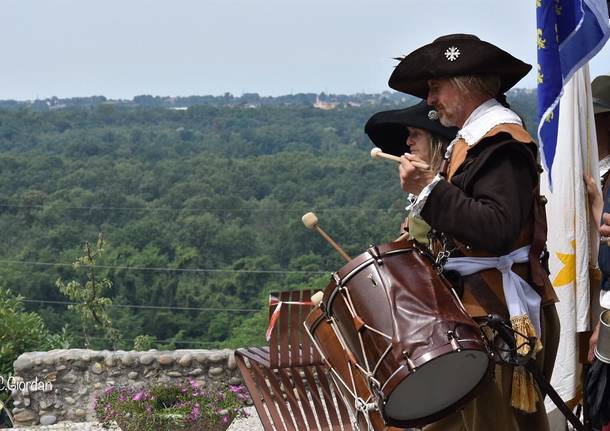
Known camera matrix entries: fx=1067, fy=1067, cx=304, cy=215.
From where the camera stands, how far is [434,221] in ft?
9.35

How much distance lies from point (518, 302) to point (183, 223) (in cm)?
3685

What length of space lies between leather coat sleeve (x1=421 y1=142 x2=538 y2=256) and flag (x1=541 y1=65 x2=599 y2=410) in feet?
3.51

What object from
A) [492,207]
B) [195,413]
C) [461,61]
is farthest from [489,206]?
[195,413]

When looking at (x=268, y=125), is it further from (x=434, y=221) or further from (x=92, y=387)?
(x=434, y=221)

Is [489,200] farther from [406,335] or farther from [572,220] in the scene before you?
[572,220]

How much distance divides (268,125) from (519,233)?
225 feet

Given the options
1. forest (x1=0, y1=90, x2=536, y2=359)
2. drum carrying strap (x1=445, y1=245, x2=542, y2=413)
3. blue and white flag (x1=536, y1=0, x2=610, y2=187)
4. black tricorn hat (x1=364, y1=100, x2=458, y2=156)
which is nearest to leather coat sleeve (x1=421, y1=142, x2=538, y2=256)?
drum carrying strap (x1=445, y1=245, x2=542, y2=413)

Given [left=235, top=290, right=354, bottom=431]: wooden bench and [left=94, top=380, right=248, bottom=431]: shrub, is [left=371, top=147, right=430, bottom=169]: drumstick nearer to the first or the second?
[left=235, top=290, right=354, bottom=431]: wooden bench

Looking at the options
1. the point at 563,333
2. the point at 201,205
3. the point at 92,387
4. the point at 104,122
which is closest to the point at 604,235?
the point at 563,333

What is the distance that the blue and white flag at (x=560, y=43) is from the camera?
Answer: 3.45m

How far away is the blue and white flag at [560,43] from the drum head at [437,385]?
98cm

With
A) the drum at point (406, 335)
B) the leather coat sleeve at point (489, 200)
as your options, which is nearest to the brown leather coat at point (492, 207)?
the leather coat sleeve at point (489, 200)

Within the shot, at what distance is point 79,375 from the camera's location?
8.20 m

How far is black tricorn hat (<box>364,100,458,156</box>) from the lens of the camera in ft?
11.5
